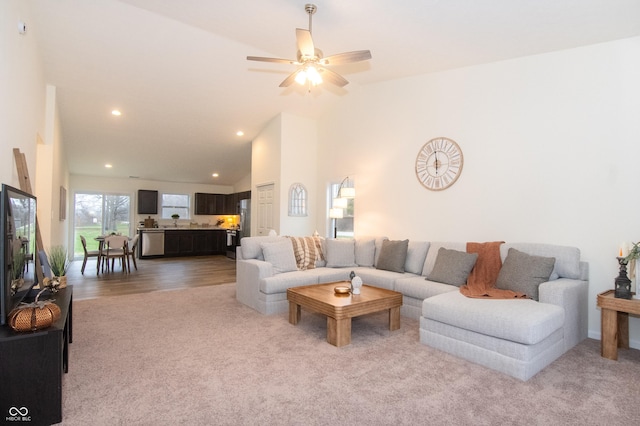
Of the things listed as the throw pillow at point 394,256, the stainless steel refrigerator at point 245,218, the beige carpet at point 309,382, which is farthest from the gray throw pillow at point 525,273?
the stainless steel refrigerator at point 245,218

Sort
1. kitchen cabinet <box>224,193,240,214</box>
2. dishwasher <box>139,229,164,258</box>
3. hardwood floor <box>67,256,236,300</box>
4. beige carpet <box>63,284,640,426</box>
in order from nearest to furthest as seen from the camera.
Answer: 1. beige carpet <box>63,284,640,426</box>
2. hardwood floor <box>67,256,236,300</box>
3. dishwasher <box>139,229,164,258</box>
4. kitchen cabinet <box>224,193,240,214</box>

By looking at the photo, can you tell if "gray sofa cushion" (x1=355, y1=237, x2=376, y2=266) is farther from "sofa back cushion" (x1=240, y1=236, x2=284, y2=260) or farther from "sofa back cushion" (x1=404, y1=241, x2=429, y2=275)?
"sofa back cushion" (x1=240, y1=236, x2=284, y2=260)

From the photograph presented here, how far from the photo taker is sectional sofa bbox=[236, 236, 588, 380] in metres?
2.65

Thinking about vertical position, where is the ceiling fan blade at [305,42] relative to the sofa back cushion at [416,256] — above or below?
above

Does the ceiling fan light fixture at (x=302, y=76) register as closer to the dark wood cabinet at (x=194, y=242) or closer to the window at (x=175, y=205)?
the dark wood cabinet at (x=194, y=242)

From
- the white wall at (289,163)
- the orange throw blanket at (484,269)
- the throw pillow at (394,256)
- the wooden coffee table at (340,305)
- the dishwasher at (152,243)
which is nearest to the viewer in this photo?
the wooden coffee table at (340,305)

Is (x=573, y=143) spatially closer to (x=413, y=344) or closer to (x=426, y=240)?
(x=426, y=240)

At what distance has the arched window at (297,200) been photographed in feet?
21.8

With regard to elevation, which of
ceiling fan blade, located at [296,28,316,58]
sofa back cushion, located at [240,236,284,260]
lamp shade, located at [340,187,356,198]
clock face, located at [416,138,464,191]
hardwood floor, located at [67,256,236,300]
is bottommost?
hardwood floor, located at [67,256,236,300]


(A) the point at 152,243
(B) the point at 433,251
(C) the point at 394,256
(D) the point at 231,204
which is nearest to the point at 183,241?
(A) the point at 152,243

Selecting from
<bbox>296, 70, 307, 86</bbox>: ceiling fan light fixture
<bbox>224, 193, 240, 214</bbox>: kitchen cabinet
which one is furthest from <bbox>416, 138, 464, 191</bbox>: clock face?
<bbox>224, 193, 240, 214</bbox>: kitchen cabinet

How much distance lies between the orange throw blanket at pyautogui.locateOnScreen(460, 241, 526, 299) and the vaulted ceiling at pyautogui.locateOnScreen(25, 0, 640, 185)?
224cm

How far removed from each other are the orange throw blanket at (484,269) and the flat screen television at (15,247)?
3496 mm

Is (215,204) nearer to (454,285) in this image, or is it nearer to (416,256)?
(416,256)
